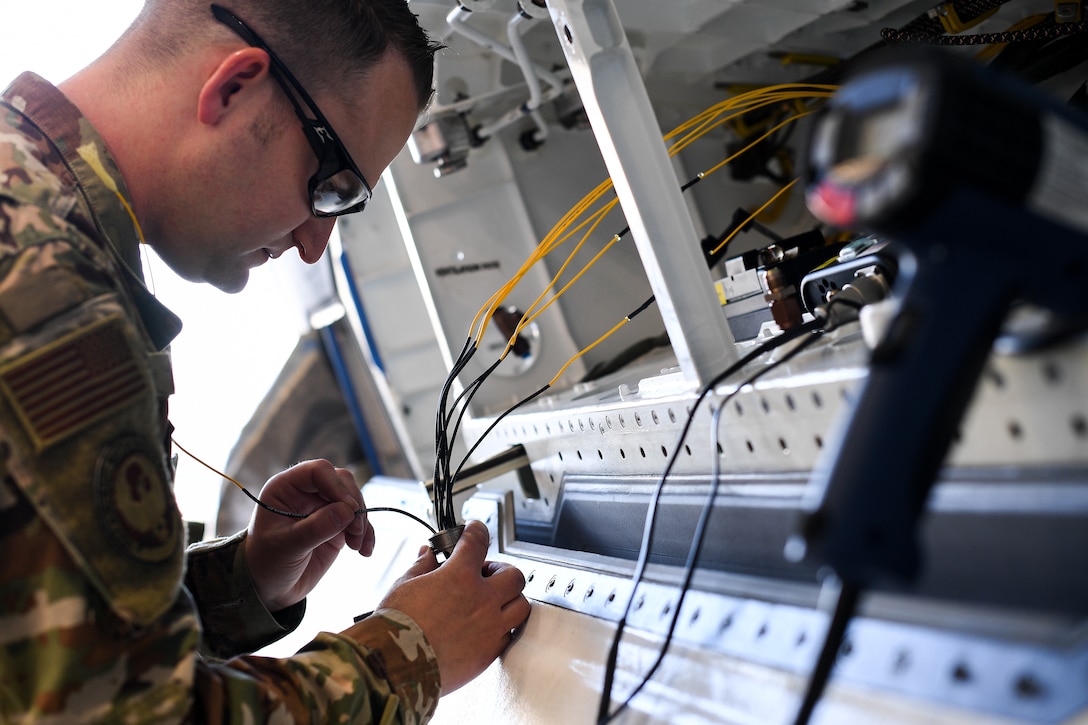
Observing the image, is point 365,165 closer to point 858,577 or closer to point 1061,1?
point 858,577

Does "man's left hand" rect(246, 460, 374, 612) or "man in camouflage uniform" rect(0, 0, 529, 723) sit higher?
"man in camouflage uniform" rect(0, 0, 529, 723)

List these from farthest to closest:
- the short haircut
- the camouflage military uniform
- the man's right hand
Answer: the short haircut, the man's right hand, the camouflage military uniform

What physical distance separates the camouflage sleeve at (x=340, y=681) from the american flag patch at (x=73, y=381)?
27cm

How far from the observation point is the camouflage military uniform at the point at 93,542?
68cm

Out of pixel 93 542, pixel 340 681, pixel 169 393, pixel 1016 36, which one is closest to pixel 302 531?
pixel 169 393

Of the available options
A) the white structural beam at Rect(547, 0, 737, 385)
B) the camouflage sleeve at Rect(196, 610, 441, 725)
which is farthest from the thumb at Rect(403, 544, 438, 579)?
the white structural beam at Rect(547, 0, 737, 385)

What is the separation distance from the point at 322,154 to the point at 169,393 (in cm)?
39

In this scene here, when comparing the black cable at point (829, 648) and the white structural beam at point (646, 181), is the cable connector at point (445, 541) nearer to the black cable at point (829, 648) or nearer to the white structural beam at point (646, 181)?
the white structural beam at point (646, 181)

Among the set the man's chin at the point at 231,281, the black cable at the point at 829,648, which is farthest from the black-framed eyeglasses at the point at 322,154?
the black cable at the point at 829,648

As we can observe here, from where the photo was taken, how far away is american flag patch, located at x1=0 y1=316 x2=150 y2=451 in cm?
69

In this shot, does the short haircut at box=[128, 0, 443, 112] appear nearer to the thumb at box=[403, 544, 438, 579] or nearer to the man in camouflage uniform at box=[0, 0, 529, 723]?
the man in camouflage uniform at box=[0, 0, 529, 723]

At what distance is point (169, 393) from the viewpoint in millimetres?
1007

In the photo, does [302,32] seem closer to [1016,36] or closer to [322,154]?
[322,154]

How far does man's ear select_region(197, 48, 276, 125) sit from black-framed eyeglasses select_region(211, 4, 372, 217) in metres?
0.03
